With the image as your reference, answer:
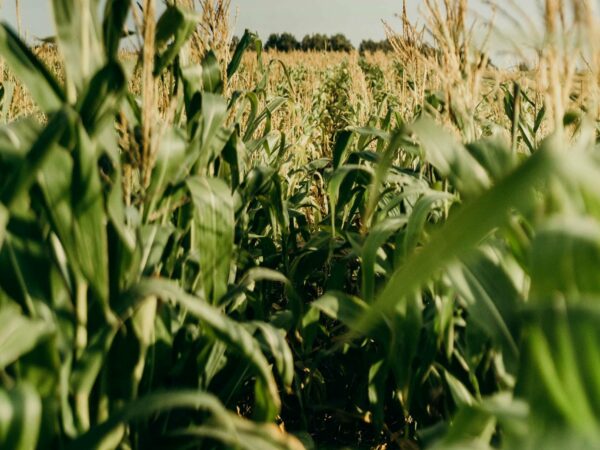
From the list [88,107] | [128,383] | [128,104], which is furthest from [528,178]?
[128,104]

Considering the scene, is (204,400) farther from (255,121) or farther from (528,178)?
(255,121)

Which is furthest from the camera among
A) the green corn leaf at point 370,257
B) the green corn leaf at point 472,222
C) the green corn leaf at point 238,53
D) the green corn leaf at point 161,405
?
the green corn leaf at point 238,53

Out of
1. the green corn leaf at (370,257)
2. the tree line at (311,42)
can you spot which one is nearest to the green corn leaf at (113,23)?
the green corn leaf at (370,257)

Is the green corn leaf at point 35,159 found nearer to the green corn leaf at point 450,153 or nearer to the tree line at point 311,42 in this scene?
the green corn leaf at point 450,153

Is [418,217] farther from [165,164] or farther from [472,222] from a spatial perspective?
[472,222]

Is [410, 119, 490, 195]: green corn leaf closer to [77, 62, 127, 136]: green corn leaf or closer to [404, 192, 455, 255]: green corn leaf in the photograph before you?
[404, 192, 455, 255]: green corn leaf

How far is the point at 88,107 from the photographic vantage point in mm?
880

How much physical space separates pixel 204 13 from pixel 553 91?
1213 mm

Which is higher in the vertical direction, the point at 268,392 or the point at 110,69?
the point at 110,69

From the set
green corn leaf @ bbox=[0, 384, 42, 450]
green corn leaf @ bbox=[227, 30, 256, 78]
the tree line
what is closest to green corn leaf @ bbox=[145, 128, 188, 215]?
green corn leaf @ bbox=[0, 384, 42, 450]

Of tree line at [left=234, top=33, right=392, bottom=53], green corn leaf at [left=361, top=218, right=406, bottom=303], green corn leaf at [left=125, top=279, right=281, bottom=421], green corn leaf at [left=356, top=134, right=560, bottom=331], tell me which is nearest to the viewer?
green corn leaf at [left=356, top=134, right=560, bottom=331]

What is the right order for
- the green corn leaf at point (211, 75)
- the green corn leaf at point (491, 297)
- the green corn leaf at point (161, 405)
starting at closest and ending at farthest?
the green corn leaf at point (161, 405) → the green corn leaf at point (491, 297) → the green corn leaf at point (211, 75)

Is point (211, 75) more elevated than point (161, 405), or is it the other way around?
point (211, 75)

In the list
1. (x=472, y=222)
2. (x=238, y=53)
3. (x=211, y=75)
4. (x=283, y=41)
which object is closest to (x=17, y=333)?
(x=472, y=222)
